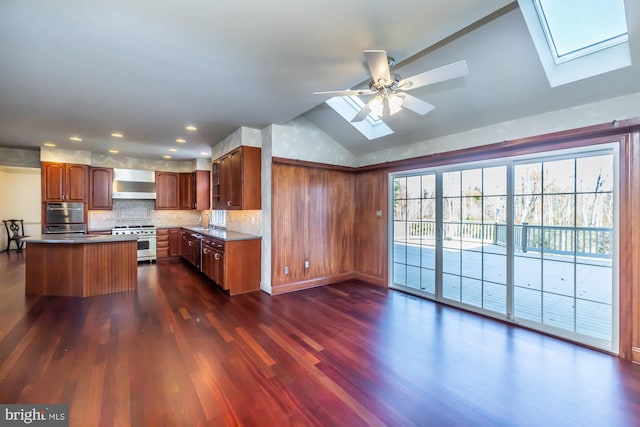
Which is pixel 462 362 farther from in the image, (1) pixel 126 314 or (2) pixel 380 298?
(1) pixel 126 314

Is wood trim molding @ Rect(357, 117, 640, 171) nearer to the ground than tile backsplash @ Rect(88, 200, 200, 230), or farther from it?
farther from it

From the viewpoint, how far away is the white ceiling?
6.09 ft

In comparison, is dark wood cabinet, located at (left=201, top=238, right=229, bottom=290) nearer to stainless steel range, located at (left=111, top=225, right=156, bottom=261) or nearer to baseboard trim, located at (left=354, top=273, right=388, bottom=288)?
stainless steel range, located at (left=111, top=225, right=156, bottom=261)

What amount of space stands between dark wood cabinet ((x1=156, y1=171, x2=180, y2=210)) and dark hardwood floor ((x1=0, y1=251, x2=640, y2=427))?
13.1 ft

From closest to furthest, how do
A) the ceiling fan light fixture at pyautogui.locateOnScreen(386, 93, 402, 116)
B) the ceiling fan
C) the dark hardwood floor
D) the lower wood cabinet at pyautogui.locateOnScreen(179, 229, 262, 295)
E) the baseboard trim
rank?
the dark hardwood floor, the ceiling fan, the ceiling fan light fixture at pyautogui.locateOnScreen(386, 93, 402, 116), the lower wood cabinet at pyautogui.locateOnScreen(179, 229, 262, 295), the baseboard trim

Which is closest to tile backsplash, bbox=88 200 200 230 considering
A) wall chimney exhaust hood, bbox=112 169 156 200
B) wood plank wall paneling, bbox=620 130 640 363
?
wall chimney exhaust hood, bbox=112 169 156 200

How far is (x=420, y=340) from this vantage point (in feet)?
9.36

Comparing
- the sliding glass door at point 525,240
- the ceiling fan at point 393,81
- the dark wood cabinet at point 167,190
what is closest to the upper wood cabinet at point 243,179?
the ceiling fan at point 393,81

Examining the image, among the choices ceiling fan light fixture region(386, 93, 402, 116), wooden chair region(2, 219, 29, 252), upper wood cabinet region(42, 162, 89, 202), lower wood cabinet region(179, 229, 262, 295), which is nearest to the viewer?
ceiling fan light fixture region(386, 93, 402, 116)

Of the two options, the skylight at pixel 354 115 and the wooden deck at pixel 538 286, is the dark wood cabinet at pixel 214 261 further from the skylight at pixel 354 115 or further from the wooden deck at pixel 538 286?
the wooden deck at pixel 538 286

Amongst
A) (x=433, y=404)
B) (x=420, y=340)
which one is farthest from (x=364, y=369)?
(x=420, y=340)

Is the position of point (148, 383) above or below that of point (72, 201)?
below

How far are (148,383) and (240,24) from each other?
273 cm

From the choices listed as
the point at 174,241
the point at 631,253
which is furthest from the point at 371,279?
the point at 174,241
